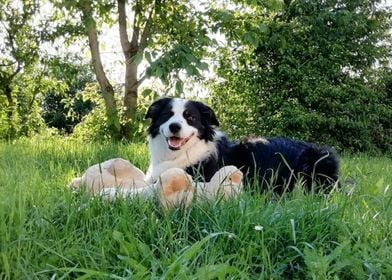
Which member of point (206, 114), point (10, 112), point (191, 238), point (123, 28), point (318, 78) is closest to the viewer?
point (191, 238)

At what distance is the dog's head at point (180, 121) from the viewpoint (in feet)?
12.9

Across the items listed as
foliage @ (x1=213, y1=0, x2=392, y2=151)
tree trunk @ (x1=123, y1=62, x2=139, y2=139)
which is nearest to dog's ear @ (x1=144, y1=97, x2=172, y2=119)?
tree trunk @ (x1=123, y1=62, x2=139, y2=139)

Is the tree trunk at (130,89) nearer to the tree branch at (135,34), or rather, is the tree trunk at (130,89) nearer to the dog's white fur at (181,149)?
the tree branch at (135,34)

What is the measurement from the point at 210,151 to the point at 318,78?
8906 mm

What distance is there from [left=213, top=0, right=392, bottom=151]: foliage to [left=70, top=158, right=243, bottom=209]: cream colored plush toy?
8.76 metres

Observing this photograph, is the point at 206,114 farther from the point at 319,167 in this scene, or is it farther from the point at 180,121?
the point at 319,167

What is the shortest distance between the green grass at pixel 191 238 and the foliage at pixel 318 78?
927 centimetres

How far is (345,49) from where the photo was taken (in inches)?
493

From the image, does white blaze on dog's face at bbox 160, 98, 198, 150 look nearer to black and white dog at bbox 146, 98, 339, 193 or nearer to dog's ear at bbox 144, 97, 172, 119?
black and white dog at bbox 146, 98, 339, 193

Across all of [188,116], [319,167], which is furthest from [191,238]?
[319,167]

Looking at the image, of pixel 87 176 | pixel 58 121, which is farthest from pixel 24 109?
pixel 87 176

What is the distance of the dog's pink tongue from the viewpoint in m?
3.97

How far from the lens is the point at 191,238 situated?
2217 mm

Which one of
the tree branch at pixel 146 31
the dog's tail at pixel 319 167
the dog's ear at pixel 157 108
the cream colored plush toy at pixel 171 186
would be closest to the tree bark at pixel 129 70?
the tree branch at pixel 146 31
